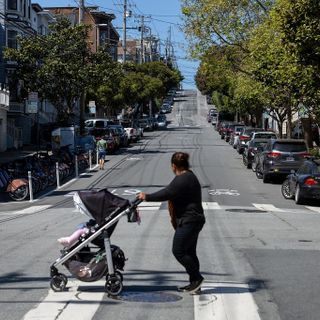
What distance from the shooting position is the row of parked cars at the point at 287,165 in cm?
1983

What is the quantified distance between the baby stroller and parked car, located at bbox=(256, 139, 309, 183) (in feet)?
64.3

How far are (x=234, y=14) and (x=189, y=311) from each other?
2786 cm

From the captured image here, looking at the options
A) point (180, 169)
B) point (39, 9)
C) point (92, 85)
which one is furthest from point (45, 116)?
point (180, 169)

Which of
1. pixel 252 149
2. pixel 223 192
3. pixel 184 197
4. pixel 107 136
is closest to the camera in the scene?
pixel 184 197

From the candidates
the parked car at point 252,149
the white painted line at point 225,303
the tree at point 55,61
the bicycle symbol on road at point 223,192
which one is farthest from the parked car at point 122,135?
the white painted line at point 225,303

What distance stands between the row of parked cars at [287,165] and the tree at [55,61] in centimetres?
1102

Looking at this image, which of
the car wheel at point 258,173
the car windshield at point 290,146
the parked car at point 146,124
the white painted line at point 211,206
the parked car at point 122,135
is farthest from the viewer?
the parked car at point 146,124

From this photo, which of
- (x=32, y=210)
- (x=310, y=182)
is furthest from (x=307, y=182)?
(x=32, y=210)

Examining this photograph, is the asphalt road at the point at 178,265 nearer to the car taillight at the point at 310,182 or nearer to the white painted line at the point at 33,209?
the white painted line at the point at 33,209

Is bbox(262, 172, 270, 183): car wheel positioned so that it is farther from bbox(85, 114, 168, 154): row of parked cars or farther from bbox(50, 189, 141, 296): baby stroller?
bbox(50, 189, 141, 296): baby stroller

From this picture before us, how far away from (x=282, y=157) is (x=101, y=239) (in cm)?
1986

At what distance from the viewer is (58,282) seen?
305 inches

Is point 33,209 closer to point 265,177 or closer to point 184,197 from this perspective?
point 265,177

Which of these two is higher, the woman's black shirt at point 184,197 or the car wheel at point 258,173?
the woman's black shirt at point 184,197
